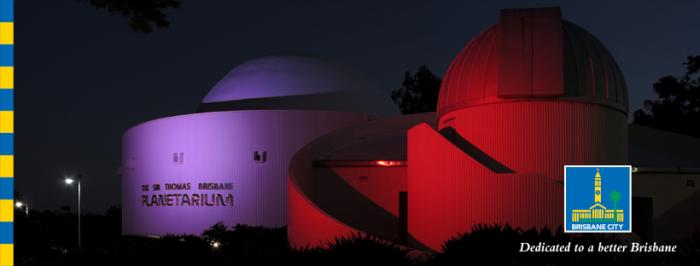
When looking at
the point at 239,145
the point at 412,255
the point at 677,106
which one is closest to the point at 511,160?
the point at 412,255

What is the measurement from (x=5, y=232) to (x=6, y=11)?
2116 mm

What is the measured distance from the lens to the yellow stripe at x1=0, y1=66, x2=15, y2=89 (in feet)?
24.1

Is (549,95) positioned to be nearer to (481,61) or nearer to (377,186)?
(481,61)

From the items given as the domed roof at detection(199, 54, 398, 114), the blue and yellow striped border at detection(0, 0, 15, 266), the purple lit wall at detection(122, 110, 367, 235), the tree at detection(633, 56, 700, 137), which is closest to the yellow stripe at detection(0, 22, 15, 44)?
the blue and yellow striped border at detection(0, 0, 15, 266)

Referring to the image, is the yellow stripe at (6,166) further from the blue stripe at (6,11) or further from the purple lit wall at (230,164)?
the purple lit wall at (230,164)

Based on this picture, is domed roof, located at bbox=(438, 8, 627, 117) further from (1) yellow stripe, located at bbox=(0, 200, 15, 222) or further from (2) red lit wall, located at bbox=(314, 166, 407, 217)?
(1) yellow stripe, located at bbox=(0, 200, 15, 222)

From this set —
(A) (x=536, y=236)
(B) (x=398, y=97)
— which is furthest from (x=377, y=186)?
(B) (x=398, y=97)

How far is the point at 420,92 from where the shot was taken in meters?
59.5

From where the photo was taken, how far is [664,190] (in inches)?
826

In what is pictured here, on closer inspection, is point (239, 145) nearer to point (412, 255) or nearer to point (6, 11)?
point (412, 255)

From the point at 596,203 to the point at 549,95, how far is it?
281cm

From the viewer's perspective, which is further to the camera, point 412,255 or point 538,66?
point 538,66

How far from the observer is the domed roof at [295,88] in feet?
103

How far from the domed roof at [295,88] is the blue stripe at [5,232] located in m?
24.0
